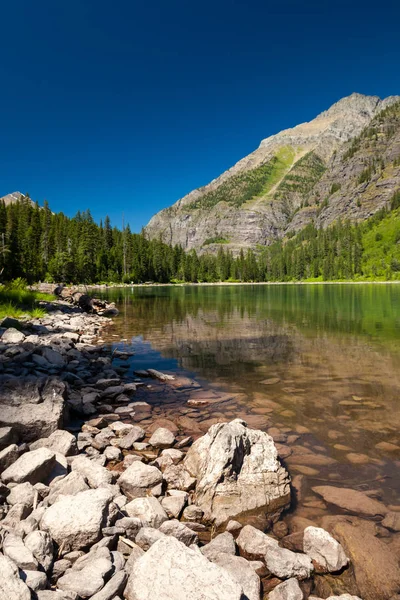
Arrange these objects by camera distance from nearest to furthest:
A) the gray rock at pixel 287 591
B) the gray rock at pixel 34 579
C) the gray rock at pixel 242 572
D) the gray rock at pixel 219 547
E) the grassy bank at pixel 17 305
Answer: the gray rock at pixel 34 579
the gray rock at pixel 242 572
the gray rock at pixel 287 591
the gray rock at pixel 219 547
the grassy bank at pixel 17 305

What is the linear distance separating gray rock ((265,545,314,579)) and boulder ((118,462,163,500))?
96.2 inches

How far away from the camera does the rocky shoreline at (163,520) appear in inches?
153

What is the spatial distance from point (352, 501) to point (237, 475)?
7.19 feet

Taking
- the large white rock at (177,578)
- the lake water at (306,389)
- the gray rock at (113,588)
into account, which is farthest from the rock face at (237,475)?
the gray rock at (113,588)

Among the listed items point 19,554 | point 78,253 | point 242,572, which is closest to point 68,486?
point 19,554

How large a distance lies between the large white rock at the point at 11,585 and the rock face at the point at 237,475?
10.6 ft

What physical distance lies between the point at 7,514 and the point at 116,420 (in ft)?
16.4

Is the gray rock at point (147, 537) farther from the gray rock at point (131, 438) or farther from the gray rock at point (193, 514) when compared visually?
the gray rock at point (131, 438)

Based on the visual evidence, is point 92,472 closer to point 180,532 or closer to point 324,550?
point 180,532

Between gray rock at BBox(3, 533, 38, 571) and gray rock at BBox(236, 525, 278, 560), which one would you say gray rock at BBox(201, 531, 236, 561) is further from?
gray rock at BBox(3, 533, 38, 571)

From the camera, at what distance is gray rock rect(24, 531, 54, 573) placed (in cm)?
418

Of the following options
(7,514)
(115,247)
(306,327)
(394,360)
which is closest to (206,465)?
(7,514)

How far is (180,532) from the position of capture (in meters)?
5.10

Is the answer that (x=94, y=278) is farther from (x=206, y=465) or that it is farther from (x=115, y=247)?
(x=206, y=465)
